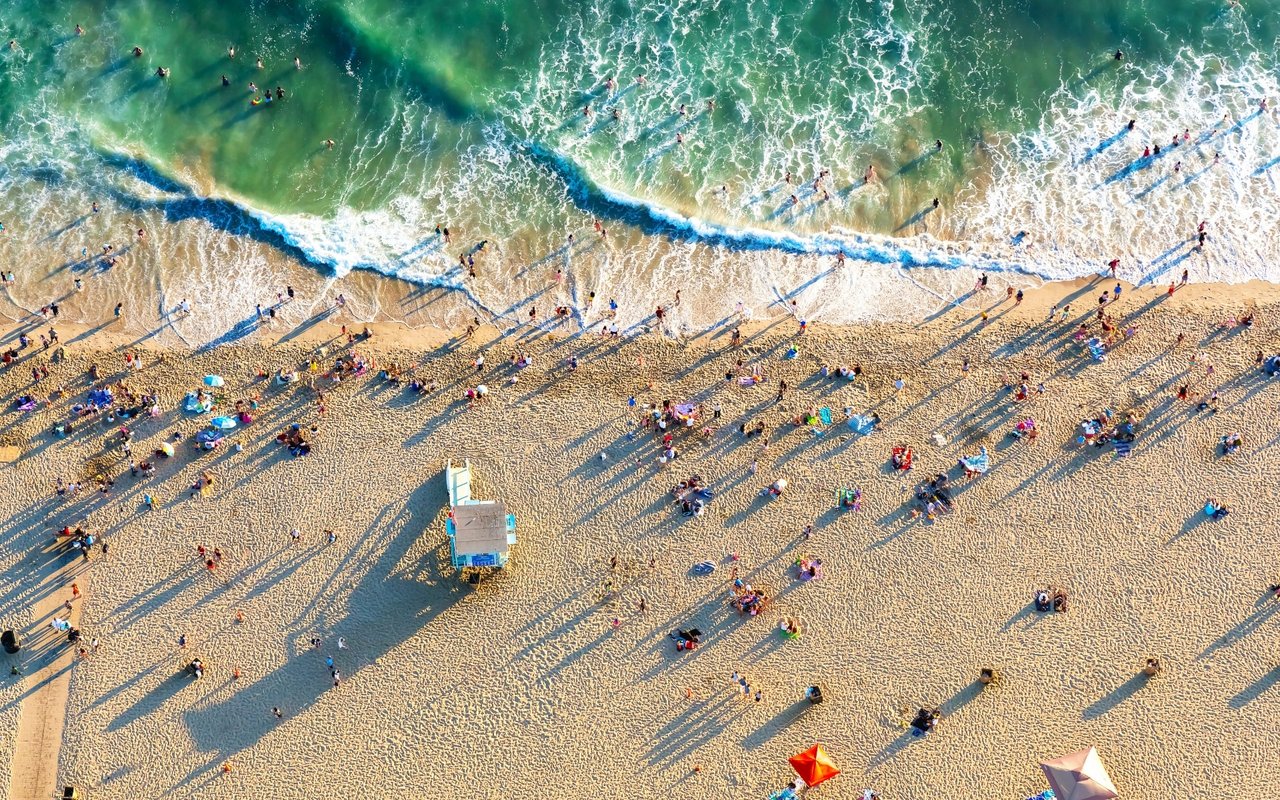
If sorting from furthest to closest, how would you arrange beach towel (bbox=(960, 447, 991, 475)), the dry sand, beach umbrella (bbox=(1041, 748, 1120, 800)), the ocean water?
1. the ocean water
2. beach towel (bbox=(960, 447, 991, 475))
3. the dry sand
4. beach umbrella (bbox=(1041, 748, 1120, 800))

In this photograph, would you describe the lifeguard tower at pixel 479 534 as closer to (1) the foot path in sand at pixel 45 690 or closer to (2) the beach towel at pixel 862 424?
(1) the foot path in sand at pixel 45 690

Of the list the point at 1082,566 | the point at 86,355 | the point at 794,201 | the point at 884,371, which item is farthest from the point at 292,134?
the point at 1082,566

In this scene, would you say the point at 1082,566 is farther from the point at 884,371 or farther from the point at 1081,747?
the point at 884,371

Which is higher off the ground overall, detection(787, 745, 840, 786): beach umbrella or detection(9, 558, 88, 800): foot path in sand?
detection(9, 558, 88, 800): foot path in sand

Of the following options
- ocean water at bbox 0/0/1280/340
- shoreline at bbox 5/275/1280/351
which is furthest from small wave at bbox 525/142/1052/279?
shoreline at bbox 5/275/1280/351

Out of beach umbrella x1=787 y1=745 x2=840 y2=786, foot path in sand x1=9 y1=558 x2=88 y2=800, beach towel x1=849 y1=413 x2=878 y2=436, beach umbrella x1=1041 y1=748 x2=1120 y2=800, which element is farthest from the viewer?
beach towel x1=849 y1=413 x2=878 y2=436

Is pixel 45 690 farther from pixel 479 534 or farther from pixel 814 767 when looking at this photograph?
pixel 814 767

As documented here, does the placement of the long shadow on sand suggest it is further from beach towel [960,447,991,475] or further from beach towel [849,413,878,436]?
beach towel [960,447,991,475]
